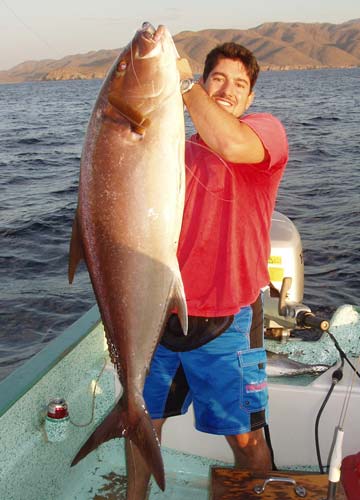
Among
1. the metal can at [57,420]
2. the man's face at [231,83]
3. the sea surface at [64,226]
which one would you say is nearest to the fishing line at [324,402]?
the metal can at [57,420]

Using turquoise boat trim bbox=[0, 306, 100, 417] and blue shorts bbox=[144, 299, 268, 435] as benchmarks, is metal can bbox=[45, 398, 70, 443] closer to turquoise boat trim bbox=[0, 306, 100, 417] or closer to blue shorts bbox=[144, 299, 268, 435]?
turquoise boat trim bbox=[0, 306, 100, 417]

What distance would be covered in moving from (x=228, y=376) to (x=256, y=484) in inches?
20.5

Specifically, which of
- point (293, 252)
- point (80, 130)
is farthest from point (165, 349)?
point (80, 130)

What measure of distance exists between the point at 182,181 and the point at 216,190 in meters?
0.63

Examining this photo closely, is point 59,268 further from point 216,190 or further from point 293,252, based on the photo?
point 216,190

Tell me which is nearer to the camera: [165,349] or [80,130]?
[165,349]

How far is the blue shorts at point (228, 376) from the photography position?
3.04 metres

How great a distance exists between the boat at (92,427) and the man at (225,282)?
660 mm

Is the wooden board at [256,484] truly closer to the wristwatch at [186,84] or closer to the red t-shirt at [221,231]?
the red t-shirt at [221,231]

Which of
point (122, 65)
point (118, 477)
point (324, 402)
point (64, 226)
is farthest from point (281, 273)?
point (64, 226)

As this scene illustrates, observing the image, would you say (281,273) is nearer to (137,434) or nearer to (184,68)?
(137,434)

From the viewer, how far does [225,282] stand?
2.96m

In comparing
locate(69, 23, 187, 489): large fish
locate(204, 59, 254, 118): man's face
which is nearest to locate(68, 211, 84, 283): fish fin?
locate(69, 23, 187, 489): large fish

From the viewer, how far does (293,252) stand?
4.96 m
